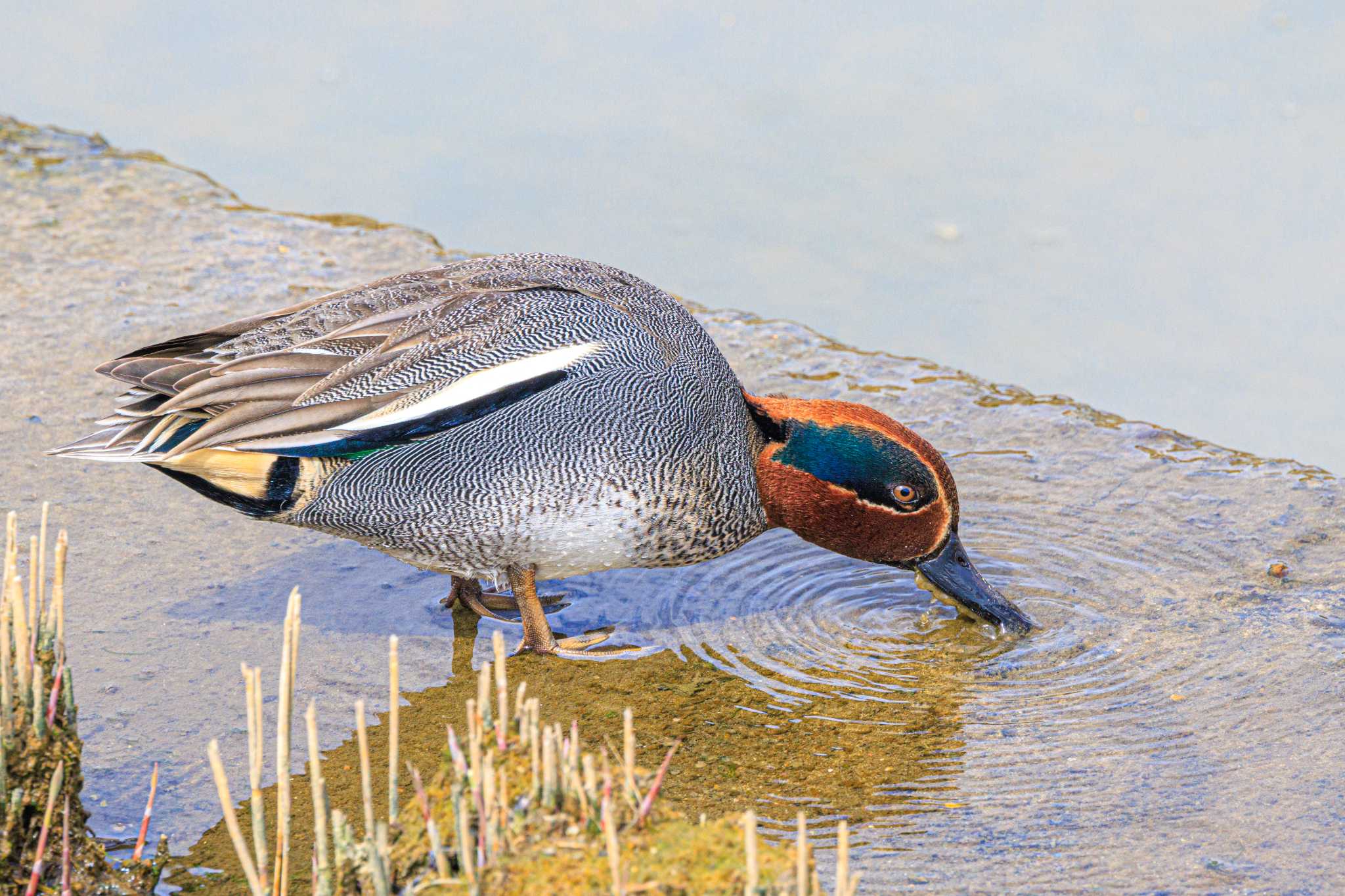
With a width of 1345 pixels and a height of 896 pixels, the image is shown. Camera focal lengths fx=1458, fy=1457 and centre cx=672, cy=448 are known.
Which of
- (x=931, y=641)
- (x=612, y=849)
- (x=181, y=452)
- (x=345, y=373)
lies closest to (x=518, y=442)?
(x=345, y=373)

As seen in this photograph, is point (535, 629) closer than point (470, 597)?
Yes

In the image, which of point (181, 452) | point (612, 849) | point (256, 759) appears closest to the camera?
point (612, 849)

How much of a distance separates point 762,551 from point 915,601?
60 centimetres

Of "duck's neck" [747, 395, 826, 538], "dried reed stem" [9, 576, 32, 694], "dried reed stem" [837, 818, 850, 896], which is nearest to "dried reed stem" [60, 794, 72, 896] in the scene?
"dried reed stem" [9, 576, 32, 694]

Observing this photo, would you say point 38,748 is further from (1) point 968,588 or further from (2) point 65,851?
(1) point 968,588

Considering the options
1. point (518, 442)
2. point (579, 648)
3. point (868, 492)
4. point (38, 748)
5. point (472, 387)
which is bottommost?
point (579, 648)

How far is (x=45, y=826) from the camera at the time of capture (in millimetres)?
2953

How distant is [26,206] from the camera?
739cm

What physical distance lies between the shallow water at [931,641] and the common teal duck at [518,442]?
29 centimetres

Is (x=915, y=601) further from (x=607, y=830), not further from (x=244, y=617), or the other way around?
(x=607, y=830)

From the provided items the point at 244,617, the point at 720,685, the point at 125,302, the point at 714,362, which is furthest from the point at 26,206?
the point at 720,685

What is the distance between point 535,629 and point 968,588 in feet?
4.47

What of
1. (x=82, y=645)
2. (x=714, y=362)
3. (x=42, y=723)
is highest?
(x=714, y=362)

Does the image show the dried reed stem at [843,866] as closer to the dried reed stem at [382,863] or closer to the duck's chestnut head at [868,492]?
the dried reed stem at [382,863]
